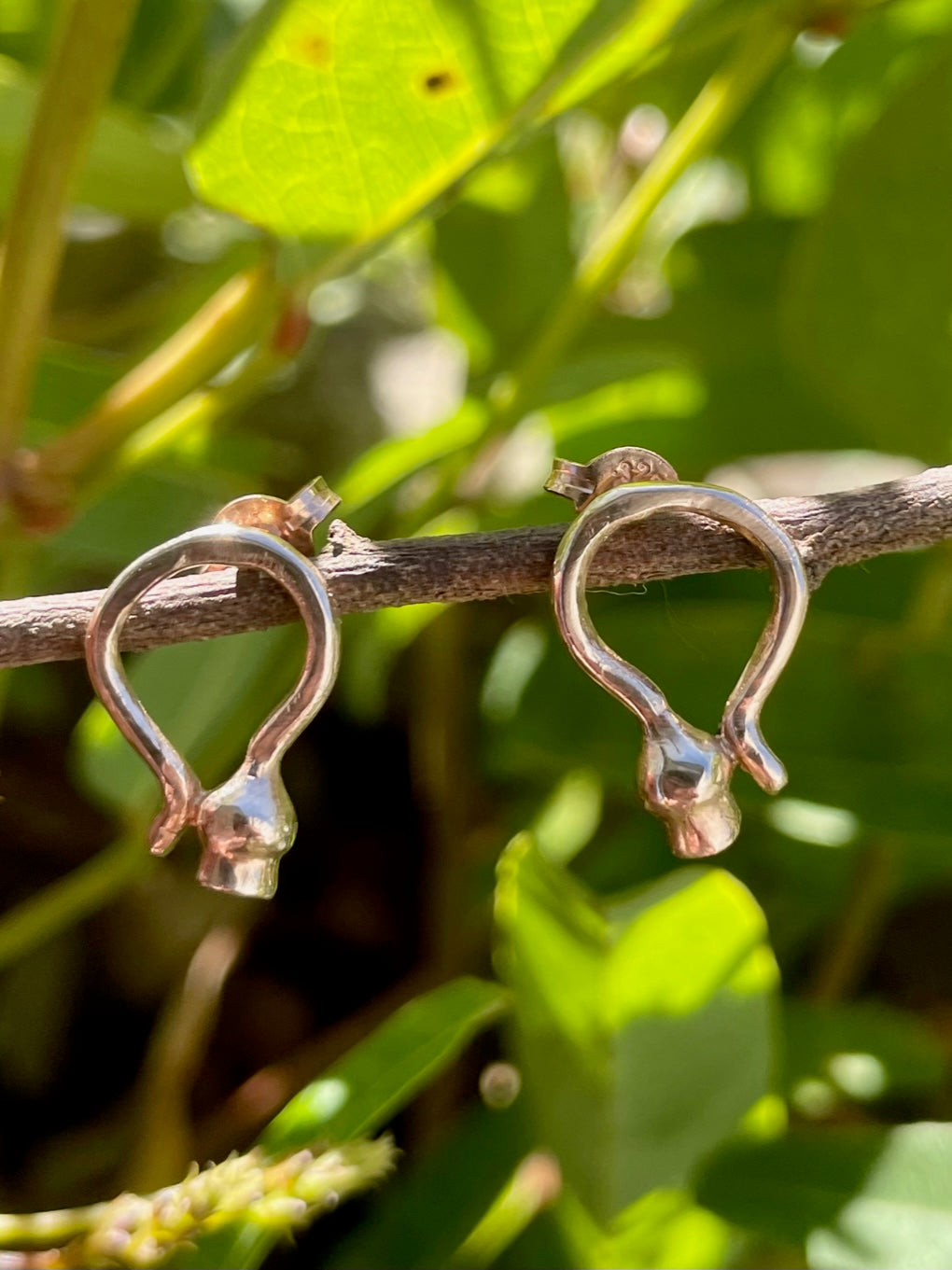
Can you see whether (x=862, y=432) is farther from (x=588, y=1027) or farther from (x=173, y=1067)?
(x=173, y=1067)

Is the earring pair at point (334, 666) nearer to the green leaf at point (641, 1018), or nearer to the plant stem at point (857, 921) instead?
the green leaf at point (641, 1018)

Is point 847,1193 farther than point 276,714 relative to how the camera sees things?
Yes

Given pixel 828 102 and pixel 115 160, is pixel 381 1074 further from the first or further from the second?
pixel 828 102

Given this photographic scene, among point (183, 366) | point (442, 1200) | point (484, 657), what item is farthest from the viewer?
point (484, 657)

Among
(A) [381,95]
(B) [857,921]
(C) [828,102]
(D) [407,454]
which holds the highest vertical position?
(C) [828,102]

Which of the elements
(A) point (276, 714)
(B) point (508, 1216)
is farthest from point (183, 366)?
(B) point (508, 1216)

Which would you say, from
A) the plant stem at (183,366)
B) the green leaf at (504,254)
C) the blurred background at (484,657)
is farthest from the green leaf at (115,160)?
the green leaf at (504,254)
